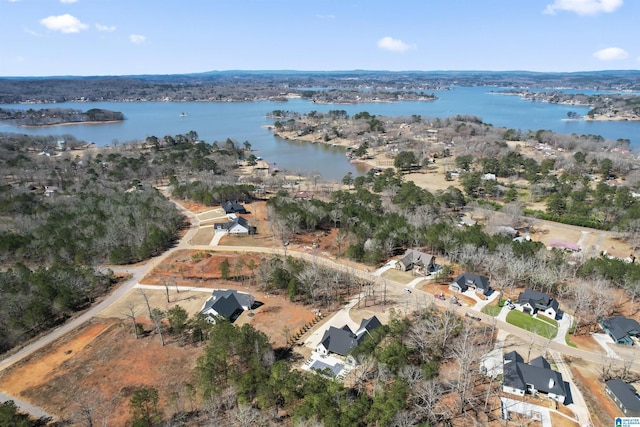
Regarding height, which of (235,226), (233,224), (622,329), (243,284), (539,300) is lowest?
(243,284)

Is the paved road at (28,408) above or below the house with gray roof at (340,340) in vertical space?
below

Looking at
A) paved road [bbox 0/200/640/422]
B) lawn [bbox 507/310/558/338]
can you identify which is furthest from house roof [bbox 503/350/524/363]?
lawn [bbox 507/310/558/338]

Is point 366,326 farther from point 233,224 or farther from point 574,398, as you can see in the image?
point 233,224

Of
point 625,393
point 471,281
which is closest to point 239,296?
Answer: point 471,281

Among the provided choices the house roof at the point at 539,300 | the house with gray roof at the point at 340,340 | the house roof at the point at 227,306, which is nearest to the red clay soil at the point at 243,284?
the house roof at the point at 227,306

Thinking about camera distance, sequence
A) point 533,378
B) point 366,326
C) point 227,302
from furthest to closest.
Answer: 1. point 227,302
2. point 366,326
3. point 533,378

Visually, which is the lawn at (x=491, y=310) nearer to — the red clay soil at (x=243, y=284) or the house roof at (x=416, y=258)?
the house roof at (x=416, y=258)

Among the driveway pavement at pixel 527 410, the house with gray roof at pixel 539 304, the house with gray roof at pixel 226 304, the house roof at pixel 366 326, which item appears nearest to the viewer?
the driveway pavement at pixel 527 410
